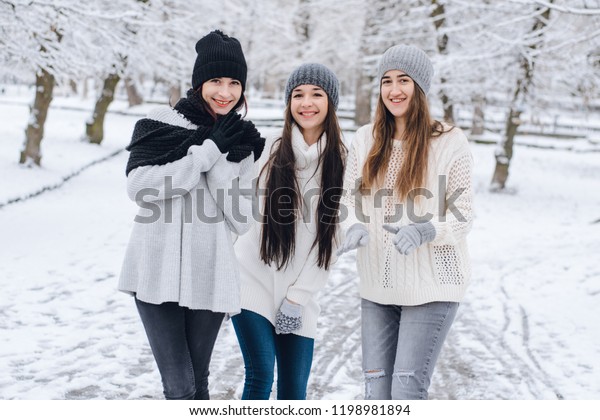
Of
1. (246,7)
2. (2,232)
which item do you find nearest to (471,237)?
(2,232)

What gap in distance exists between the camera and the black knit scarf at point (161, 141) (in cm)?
310

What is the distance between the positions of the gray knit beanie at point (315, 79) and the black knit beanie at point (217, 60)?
1.34 ft

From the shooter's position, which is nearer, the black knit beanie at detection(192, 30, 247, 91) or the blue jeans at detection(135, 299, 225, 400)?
the blue jeans at detection(135, 299, 225, 400)

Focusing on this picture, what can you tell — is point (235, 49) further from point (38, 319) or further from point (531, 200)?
point (531, 200)

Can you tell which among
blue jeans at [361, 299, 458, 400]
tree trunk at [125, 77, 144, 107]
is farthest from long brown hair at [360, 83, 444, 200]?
tree trunk at [125, 77, 144, 107]

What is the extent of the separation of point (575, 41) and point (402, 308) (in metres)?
7.90

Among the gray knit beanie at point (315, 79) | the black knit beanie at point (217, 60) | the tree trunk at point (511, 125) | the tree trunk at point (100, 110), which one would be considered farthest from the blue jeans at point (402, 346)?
the tree trunk at point (100, 110)

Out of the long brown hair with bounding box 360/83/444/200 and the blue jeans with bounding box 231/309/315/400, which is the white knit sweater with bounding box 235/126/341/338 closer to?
the blue jeans with bounding box 231/309/315/400

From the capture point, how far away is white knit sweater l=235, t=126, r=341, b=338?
3561 mm

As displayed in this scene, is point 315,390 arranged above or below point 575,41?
below

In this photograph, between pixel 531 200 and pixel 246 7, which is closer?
pixel 531 200

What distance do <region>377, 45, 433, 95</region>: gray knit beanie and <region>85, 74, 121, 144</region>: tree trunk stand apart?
64.1 ft
